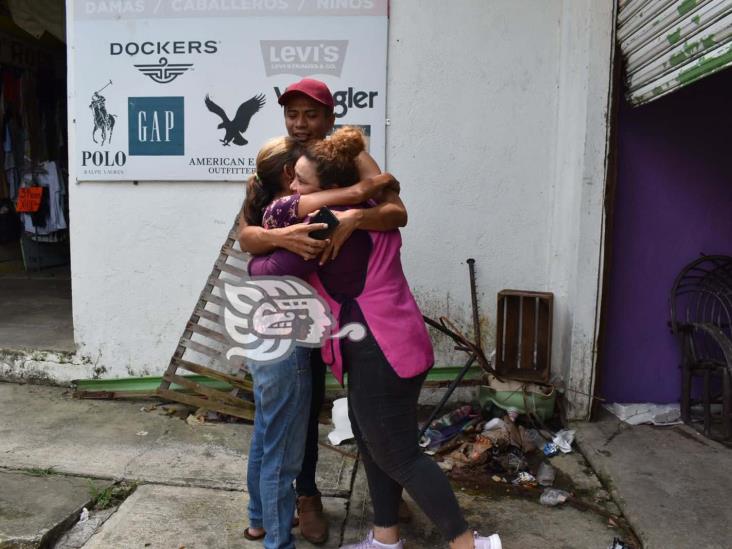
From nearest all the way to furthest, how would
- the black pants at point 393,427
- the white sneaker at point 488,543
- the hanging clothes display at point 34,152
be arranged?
the black pants at point 393,427, the white sneaker at point 488,543, the hanging clothes display at point 34,152

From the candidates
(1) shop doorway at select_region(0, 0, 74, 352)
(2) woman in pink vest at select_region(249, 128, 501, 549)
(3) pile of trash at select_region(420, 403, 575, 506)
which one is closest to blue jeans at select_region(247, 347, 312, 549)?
(2) woman in pink vest at select_region(249, 128, 501, 549)

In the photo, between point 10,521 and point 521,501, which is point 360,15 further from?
point 10,521

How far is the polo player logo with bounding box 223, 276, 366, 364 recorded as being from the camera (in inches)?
82.0

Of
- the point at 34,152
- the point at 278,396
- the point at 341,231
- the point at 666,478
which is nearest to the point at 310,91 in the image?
the point at 341,231

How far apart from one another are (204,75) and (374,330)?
2546 mm

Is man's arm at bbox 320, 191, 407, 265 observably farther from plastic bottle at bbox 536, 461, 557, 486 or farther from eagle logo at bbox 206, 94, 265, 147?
eagle logo at bbox 206, 94, 265, 147

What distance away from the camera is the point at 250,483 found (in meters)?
2.45

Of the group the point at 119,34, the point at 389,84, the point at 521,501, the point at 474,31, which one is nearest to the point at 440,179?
the point at 389,84

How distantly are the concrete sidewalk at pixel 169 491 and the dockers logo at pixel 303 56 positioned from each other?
2.15m

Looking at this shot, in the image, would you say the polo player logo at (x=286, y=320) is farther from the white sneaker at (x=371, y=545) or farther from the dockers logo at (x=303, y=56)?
the dockers logo at (x=303, y=56)

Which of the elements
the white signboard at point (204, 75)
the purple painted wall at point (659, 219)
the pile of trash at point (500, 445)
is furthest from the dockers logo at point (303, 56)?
the pile of trash at point (500, 445)

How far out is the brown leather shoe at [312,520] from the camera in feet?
8.37

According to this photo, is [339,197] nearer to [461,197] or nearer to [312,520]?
[312,520]

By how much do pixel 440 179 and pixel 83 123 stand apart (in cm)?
227
